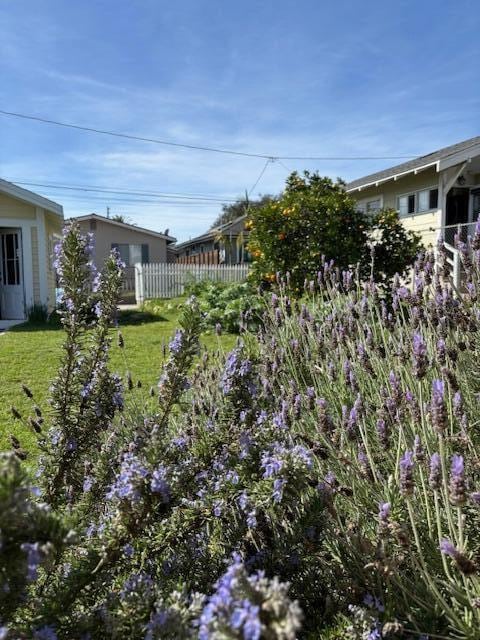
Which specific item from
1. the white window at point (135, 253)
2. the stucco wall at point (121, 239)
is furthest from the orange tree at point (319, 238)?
the white window at point (135, 253)

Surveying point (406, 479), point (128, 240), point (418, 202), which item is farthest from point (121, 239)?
point (406, 479)

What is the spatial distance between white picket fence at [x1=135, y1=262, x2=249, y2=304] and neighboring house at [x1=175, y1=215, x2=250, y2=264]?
38.0 feet

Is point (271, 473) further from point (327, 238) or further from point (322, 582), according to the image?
point (327, 238)

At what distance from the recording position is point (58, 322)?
14.1 m

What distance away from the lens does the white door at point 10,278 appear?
15445 millimetres

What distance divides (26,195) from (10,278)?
281cm

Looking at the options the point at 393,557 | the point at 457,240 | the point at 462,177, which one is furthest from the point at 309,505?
the point at 462,177

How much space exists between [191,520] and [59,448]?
74cm

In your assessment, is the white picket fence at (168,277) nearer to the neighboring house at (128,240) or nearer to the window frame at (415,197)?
the window frame at (415,197)

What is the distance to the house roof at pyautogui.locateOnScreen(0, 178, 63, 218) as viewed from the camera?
1407cm

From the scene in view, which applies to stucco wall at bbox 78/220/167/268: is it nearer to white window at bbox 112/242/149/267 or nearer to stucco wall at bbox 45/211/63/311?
white window at bbox 112/242/149/267

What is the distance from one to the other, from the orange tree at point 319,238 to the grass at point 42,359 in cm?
186

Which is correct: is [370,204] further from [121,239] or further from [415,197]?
[121,239]

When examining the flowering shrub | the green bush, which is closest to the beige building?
the green bush
